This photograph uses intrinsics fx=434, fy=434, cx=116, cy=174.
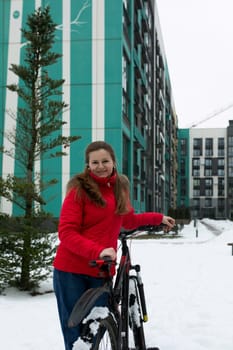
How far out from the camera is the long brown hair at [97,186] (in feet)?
9.57

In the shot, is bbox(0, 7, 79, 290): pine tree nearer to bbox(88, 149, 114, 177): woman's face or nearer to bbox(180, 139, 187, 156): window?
bbox(88, 149, 114, 177): woman's face

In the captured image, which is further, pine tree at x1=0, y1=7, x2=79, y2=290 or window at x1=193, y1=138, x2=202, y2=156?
window at x1=193, y1=138, x2=202, y2=156

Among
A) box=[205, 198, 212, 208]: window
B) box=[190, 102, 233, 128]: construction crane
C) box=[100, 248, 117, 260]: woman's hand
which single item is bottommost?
box=[205, 198, 212, 208]: window

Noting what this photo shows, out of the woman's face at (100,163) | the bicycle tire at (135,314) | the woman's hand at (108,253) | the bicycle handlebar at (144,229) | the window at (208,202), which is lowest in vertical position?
the window at (208,202)

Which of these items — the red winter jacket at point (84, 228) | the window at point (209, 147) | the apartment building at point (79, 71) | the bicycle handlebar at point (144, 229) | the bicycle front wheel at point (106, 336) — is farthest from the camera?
the window at point (209, 147)

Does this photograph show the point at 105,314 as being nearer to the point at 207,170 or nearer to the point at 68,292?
the point at 68,292

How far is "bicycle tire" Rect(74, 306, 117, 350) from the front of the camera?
2.49 meters

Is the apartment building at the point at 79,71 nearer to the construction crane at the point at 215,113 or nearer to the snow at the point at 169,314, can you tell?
the snow at the point at 169,314

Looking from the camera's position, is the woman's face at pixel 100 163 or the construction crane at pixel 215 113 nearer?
the woman's face at pixel 100 163

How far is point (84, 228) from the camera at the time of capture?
9.64ft

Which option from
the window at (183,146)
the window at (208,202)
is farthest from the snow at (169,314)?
the window at (208,202)

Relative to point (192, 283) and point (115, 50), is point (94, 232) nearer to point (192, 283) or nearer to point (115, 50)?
point (192, 283)

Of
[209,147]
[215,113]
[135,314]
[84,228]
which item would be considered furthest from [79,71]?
[215,113]

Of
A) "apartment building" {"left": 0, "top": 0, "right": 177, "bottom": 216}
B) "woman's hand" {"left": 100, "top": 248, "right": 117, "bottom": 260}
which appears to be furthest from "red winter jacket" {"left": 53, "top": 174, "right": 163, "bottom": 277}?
"apartment building" {"left": 0, "top": 0, "right": 177, "bottom": 216}
